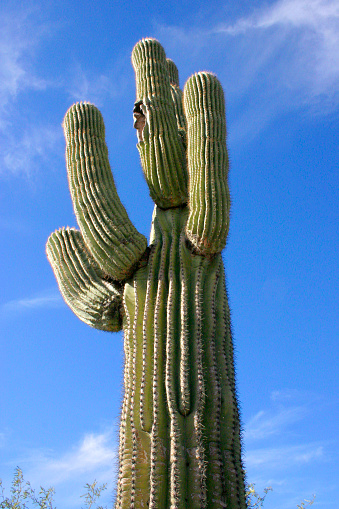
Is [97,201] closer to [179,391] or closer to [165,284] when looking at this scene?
[165,284]


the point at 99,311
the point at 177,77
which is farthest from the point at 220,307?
the point at 177,77

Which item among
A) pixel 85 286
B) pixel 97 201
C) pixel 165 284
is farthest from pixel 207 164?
pixel 85 286

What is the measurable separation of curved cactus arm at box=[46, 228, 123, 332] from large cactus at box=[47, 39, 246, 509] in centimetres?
1

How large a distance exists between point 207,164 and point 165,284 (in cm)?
121

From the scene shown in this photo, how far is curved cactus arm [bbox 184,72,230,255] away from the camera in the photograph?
4.80 meters

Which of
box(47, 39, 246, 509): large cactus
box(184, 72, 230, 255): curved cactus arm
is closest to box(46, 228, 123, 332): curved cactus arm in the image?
box(47, 39, 246, 509): large cactus

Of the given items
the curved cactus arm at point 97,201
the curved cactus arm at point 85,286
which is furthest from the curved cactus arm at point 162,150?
the curved cactus arm at point 85,286

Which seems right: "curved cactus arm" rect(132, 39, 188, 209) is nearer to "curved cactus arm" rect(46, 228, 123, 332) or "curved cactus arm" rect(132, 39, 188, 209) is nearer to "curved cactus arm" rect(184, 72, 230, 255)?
"curved cactus arm" rect(184, 72, 230, 255)

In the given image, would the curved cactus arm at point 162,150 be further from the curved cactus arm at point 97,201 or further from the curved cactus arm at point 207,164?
the curved cactus arm at point 97,201

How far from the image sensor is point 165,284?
4.68 meters

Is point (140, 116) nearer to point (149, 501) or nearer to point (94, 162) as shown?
point (94, 162)

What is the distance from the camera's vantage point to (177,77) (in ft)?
23.9

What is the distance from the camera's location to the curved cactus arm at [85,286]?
5105 millimetres

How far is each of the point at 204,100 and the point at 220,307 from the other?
2.19 m
